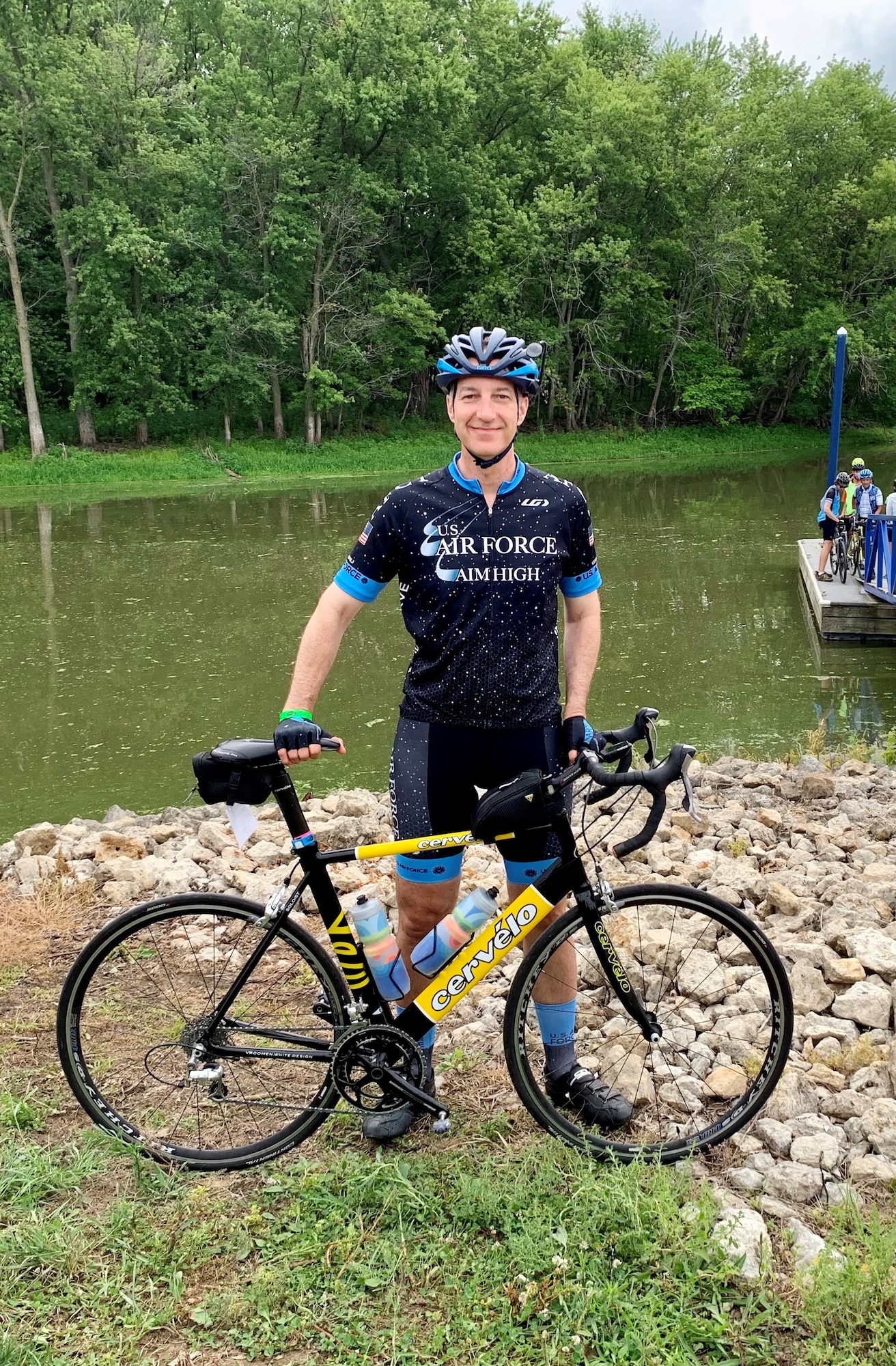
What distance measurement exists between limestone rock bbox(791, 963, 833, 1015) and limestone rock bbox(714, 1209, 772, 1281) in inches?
45.2

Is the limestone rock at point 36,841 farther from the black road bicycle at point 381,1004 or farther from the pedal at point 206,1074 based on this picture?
the pedal at point 206,1074

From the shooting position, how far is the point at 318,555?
16.8 m

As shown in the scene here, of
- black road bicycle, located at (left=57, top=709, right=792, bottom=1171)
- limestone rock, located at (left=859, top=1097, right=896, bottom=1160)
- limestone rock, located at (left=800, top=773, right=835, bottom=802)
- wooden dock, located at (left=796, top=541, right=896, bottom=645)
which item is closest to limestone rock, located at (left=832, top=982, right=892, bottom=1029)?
black road bicycle, located at (left=57, top=709, right=792, bottom=1171)

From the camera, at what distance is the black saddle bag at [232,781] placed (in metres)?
2.65

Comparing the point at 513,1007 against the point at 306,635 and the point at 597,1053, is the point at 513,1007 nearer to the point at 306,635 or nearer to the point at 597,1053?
the point at 597,1053

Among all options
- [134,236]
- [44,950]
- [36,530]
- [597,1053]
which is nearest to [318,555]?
[36,530]

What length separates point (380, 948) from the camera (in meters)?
2.77

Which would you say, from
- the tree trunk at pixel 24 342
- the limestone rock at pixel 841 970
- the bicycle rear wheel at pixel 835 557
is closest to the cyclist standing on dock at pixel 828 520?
the bicycle rear wheel at pixel 835 557

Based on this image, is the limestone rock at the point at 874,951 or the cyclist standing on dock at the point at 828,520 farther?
the cyclist standing on dock at the point at 828,520

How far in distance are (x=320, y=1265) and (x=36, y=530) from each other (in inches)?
772

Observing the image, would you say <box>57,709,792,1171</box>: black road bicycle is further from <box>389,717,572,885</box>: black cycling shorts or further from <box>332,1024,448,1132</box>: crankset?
<box>389,717,572,885</box>: black cycling shorts

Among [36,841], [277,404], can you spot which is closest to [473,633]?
[36,841]

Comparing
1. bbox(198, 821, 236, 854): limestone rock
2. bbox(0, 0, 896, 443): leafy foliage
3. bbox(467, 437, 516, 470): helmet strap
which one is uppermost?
bbox(0, 0, 896, 443): leafy foliage

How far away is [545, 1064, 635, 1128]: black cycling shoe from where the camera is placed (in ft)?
9.60
